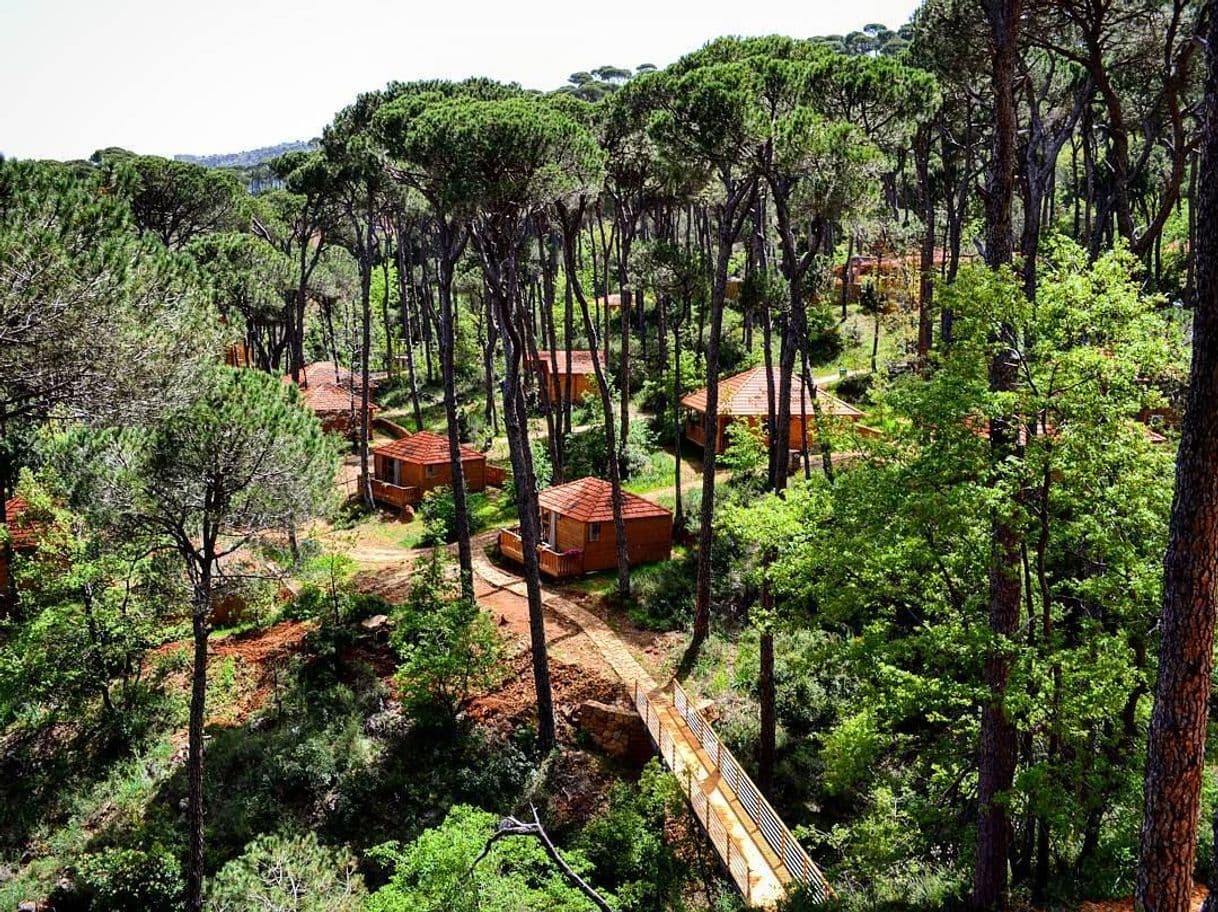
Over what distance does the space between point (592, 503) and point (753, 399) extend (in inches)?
339

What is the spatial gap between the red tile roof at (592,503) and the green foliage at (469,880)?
11.9m

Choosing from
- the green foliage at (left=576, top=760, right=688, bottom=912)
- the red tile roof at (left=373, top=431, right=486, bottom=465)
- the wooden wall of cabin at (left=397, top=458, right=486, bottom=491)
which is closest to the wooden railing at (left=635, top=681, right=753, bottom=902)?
the green foliage at (left=576, top=760, right=688, bottom=912)

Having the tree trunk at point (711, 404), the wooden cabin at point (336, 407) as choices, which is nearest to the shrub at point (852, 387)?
the tree trunk at point (711, 404)

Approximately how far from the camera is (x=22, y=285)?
9281 millimetres

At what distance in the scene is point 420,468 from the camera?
2867 cm

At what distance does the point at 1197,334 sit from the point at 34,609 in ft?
64.4

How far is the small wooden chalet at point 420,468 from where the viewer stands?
2850 cm

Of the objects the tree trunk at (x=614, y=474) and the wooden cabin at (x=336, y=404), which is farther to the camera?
the wooden cabin at (x=336, y=404)

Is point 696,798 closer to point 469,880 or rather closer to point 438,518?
point 469,880

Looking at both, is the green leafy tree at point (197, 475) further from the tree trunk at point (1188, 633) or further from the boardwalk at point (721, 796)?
the tree trunk at point (1188, 633)

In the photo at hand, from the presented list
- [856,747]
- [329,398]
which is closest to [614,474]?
[856,747]

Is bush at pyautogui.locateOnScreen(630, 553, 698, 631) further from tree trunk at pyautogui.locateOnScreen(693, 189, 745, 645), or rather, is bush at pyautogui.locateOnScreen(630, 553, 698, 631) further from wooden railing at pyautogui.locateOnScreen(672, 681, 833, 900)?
wooden railing at pyautogui.locateOnScreen(672, 681, 833, 900)

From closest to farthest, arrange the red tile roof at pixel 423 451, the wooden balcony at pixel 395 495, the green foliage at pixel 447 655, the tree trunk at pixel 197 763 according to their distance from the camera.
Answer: the tree trunk at pixel 197 763
the green foliage at pixel 447 655
the wooden balcony at pixel 395 495
the red tile roof at pixel 423 451

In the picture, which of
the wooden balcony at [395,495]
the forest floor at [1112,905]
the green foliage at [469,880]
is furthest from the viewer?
the wooden balcony at [395,495]
